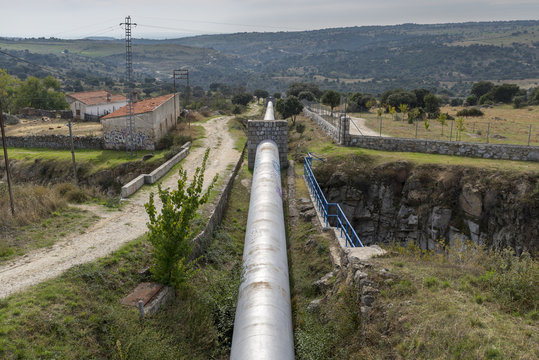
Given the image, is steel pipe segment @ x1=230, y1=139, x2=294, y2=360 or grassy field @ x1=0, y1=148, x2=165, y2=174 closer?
steel pipe segment @ x1=230, y1=139, x2=294, y2=360

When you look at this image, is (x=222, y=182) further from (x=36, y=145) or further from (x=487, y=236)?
(x=36, y=145)

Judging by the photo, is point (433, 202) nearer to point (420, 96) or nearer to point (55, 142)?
point (55, 142)

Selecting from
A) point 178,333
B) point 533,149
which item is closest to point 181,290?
point 178,333

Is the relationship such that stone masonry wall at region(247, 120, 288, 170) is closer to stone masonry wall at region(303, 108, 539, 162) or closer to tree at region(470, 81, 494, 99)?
stone masonry wall at region(303, 108, 539, 162)

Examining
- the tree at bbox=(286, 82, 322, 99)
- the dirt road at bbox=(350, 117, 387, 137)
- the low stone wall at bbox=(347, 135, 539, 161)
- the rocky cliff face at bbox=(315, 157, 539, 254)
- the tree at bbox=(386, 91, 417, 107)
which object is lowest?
the rocky cliff face at bbox=(315, 157, 539, 254)

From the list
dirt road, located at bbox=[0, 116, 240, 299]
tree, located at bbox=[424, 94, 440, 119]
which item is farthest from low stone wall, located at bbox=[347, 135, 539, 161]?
tree, located at bbox=[424, 94, 440, 119]
